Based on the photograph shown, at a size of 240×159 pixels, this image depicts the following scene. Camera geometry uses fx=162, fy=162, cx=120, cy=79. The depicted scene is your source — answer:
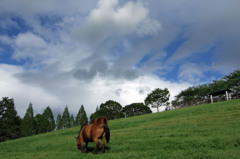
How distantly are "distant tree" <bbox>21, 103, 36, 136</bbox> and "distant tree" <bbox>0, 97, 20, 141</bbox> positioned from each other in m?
20.7

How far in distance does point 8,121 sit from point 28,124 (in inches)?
987

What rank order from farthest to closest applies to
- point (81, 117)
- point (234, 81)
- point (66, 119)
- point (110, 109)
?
point (81, 117), point (66, 119), point (110, 109), point (234, 81)

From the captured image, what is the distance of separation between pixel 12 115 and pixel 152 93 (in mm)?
63339

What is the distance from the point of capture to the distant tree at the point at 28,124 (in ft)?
269

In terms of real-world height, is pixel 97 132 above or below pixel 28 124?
above

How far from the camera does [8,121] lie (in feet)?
199

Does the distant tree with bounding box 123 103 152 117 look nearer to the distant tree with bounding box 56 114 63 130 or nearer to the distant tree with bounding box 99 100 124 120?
the distant tree with bounding box 99 100 124 120

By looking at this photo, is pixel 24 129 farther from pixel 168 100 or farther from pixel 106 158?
pixel 106 158

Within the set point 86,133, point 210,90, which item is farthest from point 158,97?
point 86,133

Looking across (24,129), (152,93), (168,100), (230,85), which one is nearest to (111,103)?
(152,93)

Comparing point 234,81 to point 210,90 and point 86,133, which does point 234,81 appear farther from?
point 86,133

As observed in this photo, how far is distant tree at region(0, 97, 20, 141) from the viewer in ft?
196

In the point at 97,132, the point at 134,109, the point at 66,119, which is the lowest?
the point at 66,119

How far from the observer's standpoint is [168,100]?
84.5 meters
